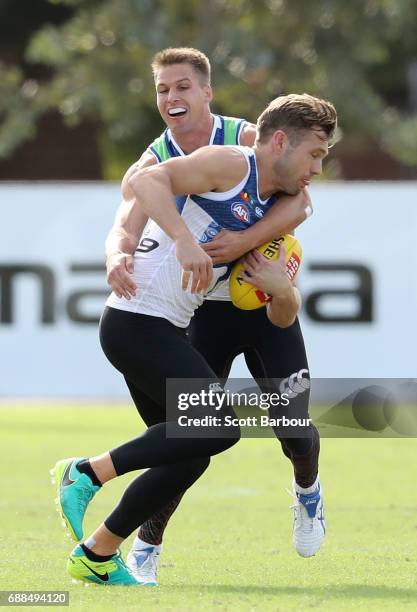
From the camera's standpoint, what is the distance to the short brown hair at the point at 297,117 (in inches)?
243

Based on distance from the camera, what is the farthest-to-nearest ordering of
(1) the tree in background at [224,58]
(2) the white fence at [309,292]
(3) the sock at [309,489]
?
1. (1) the tree in background at [224,58]
2. (2) the white fence at [309,292]
3. (3) the sock at [309,489]

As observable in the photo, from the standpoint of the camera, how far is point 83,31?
22.3 m

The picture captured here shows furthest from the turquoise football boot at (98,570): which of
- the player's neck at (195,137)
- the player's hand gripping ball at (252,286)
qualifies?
the player's neck at (195,137)

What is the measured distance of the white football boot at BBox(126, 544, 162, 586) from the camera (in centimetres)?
641

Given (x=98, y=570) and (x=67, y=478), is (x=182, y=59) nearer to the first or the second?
(x=67, y=478)

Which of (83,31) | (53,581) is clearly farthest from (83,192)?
(53,581)

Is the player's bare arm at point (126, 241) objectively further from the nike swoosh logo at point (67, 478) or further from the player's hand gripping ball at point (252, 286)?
the nike swoosh logo at point (67, 478)

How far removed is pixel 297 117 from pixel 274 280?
666 mm

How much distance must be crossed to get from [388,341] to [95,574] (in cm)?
853

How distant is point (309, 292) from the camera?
1435cm

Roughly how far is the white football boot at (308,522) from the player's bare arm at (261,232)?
46.7 inches

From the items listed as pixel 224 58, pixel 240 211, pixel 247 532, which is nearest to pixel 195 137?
pixel 240 211

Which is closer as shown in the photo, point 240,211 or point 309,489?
point 240,211

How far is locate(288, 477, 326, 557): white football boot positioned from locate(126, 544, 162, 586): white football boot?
64cm
